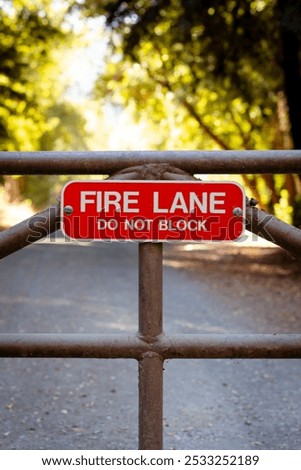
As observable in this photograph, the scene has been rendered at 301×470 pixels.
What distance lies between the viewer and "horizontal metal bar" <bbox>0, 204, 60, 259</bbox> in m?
2.58

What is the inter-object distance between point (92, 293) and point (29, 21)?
349 inches

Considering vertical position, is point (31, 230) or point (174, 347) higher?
point (31, 230)

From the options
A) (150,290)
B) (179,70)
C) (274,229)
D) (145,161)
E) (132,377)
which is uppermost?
(179,70)

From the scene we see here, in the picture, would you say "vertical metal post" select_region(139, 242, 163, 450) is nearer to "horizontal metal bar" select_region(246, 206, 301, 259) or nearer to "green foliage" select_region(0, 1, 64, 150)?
"horizontal metal bar" select_region(246, 206, 301, 259)

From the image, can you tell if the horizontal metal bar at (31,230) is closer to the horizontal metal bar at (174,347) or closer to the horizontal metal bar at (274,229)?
the horizontal metal bar at (174,347)

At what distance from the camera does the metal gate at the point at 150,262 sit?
8.32ft

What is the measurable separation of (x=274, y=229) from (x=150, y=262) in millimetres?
483

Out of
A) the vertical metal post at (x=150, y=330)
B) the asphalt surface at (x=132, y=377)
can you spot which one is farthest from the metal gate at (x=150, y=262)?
the asphalt surface at (x=132, y=377)

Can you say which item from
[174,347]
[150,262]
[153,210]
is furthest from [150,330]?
[153,210]

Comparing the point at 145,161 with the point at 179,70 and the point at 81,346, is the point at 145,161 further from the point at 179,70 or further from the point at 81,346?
the point at 179,70

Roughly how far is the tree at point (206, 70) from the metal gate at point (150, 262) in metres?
4.36

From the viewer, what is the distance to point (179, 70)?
17.2 metres
